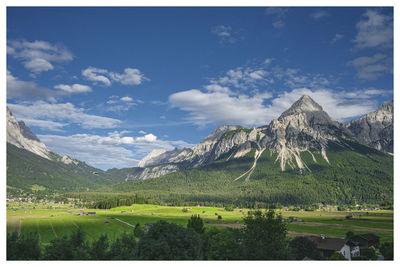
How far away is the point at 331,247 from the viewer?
54.2 meters

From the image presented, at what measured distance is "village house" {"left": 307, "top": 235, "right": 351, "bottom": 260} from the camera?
5378 cm

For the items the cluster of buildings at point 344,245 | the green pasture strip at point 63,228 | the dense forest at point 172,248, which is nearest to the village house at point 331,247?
the cluster of buildings at point 344,245

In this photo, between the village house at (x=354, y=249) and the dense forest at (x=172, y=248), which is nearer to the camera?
the dense forest at (x=172, y=248)

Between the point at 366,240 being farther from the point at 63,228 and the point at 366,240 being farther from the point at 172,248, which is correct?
the point at 63,228

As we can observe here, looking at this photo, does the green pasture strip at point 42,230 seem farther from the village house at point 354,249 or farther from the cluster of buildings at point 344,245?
the village house at point 354,249

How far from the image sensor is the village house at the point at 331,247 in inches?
2117

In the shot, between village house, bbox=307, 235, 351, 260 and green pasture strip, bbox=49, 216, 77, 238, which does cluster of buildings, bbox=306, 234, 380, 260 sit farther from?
green pasture strip, bbox=49, 216, 77, 238

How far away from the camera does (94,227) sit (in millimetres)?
96688

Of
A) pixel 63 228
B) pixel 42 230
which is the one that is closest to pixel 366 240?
pixel 63 228

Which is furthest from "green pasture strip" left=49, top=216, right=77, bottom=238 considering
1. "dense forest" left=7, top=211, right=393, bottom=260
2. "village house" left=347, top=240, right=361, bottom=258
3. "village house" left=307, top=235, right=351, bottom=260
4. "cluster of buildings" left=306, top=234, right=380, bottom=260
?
"village house" left=347, top=240, right=361, bottom=258

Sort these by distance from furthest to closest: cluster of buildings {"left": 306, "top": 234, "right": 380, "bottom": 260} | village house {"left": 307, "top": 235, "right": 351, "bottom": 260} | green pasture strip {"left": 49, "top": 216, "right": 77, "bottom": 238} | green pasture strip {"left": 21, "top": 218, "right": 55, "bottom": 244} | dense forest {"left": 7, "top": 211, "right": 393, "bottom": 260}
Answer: green pasture strip {"left": 49, "top": 216, "right": 77, "bottom": 238}, green pasture strip {"left": 21, "top": 218, "right": 55, "bottom": 244}, cluster of buildings {"left": 306, "top": 234, "right": 380, "bottom": 260}, village house {"left": 307, "top": 235, "right": 351, "bottom": 260}, dense forest {"left": 7, "top": 211, "right": 393, "bottom": 260}

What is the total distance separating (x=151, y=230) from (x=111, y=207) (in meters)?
152

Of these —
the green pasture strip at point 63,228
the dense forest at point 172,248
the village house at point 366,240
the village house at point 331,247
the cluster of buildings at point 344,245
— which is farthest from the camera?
the green pasture strip at point 63,228
